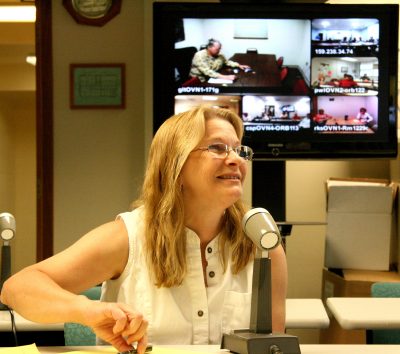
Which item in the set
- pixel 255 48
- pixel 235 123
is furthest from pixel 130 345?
pixel 255 48

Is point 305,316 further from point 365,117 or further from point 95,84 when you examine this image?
point 95,84

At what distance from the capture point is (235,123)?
81.0 inches

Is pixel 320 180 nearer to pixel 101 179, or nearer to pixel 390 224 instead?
pixel 390 224

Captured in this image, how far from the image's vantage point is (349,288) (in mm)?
3725

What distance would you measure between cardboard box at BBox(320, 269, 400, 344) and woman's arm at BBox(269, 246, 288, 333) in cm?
164

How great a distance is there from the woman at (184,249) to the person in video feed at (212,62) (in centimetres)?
191

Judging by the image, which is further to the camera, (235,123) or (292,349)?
(235,123)

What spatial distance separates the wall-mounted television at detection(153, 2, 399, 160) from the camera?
3.91 m

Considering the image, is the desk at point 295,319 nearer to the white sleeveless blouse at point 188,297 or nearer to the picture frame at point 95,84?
the white sleeveless blouse at point 188,297

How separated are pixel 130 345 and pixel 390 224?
2679mm

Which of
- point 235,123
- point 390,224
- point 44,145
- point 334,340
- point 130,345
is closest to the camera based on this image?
point 130,345

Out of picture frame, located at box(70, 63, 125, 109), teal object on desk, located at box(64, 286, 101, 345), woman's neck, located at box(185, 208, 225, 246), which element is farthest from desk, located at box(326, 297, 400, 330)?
picture frame, located at box(70, 63, 125, 109)

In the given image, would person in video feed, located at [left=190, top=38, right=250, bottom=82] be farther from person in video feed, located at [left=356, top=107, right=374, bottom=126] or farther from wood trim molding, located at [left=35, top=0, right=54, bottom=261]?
wood trim molding, located at [left=35, top=0, right=54, bottom=261]

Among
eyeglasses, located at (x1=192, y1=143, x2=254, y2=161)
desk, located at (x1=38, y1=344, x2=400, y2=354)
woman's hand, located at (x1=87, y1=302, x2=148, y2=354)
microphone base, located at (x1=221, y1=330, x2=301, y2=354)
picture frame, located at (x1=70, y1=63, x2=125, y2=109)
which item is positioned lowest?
desk, located at (x1=38, y1=344, x2=400, y2=354)
